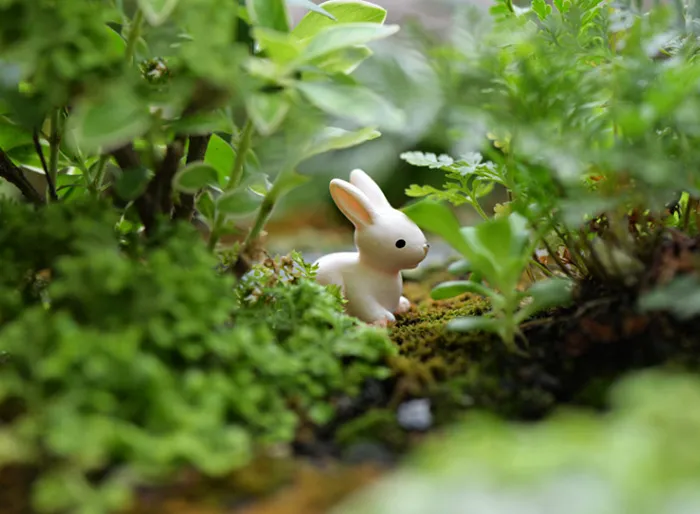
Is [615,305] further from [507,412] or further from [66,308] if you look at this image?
[66,308]

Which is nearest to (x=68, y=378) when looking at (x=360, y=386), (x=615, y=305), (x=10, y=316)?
(x=10, y=316)

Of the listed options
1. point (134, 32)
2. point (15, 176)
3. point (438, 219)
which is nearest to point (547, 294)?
point (438, 219)

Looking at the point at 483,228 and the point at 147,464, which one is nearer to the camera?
the point at 147,464

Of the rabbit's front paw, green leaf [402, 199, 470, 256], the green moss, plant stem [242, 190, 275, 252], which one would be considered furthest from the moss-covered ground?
the rabbit's front paw

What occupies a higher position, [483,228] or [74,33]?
[74,33]

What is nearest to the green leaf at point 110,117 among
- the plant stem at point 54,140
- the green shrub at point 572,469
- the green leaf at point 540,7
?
the plant stem at point 54,140

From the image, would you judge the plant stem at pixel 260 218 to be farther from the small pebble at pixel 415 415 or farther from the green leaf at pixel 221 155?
the small pebble at pixel 415 415
